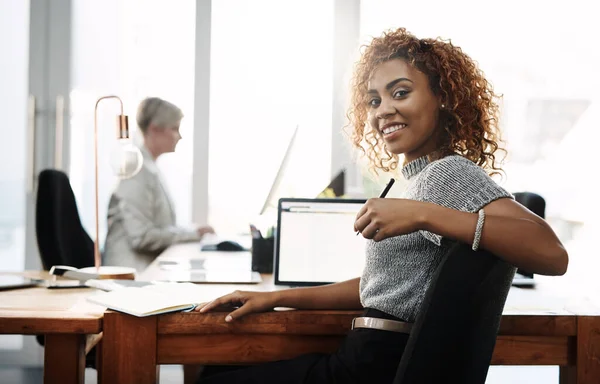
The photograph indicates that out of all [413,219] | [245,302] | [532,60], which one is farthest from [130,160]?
[532,60]

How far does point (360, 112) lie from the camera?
1.55 metres

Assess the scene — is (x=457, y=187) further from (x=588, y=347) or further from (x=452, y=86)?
(x=588, y=347)

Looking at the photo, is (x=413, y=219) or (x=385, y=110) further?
(x=385, y=110)

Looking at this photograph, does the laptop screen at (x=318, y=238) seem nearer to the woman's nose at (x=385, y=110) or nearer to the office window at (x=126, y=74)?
the woman's nose at (x=385, y=110)

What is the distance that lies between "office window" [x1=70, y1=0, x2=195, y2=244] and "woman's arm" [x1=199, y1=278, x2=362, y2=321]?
2605mm

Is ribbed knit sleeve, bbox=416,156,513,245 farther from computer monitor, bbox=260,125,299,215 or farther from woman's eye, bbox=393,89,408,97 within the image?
computer monitor, bbox=260,125,299,215

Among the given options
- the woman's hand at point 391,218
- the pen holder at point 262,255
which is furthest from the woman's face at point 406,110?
the pen holder at point 262,255

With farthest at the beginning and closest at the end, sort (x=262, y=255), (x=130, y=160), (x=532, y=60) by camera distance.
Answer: (x=532, y=60) → (x=130, y=160) → (x=262, y=255)

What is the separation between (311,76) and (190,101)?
2.61 feet

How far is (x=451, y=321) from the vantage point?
2.66 ft

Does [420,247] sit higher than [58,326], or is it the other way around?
[420,247]

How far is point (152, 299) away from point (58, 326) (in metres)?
0.19

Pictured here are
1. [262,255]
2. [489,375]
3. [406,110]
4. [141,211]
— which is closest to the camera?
[406,110]

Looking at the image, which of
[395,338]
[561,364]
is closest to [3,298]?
[395,338]
